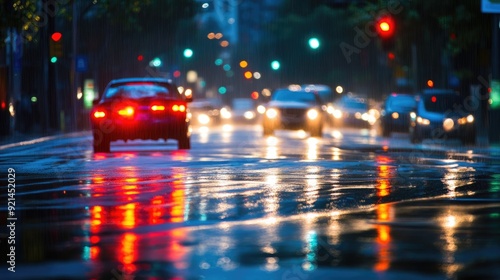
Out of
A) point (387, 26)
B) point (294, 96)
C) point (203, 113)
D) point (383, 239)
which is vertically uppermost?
point (387, 26)

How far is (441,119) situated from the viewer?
36250 mm

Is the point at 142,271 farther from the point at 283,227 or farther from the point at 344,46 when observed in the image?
the point at 344,46

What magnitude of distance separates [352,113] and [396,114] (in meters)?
15.5

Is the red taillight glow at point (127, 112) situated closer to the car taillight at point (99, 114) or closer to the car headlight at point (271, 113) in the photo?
the car taillight at point (99, 114)

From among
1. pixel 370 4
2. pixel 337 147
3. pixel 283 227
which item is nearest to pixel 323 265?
pixel 283 227

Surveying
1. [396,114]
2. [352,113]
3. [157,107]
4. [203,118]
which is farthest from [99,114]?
[203,118]

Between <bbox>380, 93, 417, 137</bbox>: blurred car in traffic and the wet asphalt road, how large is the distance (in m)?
22.1

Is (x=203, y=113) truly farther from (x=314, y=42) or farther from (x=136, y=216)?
(x=136, y=216)

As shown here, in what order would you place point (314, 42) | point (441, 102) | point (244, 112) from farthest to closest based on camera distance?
point (244, 112), point (314, 42), point (441, 102)

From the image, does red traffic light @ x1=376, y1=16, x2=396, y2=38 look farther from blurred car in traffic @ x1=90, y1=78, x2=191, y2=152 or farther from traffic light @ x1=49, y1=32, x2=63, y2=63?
traffic light @ x1=49, y1=32, x2=63, y2=63

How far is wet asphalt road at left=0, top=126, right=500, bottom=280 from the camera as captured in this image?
8812 millimetres

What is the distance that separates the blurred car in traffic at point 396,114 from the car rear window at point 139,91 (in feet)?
54.2

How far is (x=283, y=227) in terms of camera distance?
1144cm

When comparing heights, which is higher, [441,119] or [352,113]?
[352,113]
